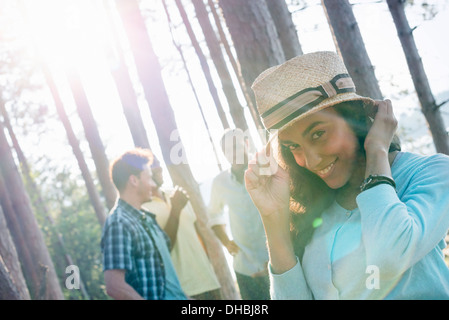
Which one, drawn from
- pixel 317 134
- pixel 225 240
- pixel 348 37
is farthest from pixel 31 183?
pixel 317 134

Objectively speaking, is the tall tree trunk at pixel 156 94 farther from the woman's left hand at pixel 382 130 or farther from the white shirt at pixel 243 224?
the woman's left hand at pixel 382 130

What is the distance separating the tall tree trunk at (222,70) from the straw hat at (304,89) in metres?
5.42

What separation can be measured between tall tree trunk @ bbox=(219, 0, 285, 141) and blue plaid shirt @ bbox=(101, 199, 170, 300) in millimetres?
1506

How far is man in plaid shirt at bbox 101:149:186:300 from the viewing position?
3.33 metres

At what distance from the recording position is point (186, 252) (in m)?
4.79

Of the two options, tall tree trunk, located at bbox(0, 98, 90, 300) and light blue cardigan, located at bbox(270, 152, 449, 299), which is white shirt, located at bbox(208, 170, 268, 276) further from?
tall tree trunk, located at bbox(0, 98, 90, 300)

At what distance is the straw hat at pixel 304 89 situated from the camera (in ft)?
5.73

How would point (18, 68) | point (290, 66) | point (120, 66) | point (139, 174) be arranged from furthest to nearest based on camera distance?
point (18, 68) < point (120, 66) < point (139, 174) < point (290, 66)

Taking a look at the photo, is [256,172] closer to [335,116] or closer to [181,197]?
[335,116]

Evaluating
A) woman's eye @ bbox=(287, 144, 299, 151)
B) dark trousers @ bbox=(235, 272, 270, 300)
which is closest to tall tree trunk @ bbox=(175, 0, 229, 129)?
dark trousers @ bbox=(235, 272, 270, 300)

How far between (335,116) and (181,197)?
301cm

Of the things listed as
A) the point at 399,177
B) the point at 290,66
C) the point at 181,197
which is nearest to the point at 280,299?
the point at 399,177

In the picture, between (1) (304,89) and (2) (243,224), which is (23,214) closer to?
(2) (243,224)

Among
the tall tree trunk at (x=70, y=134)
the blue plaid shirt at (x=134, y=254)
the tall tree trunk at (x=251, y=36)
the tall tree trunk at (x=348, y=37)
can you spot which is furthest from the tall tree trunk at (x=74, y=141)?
the tall tree trunk at (x=251, y=36)
